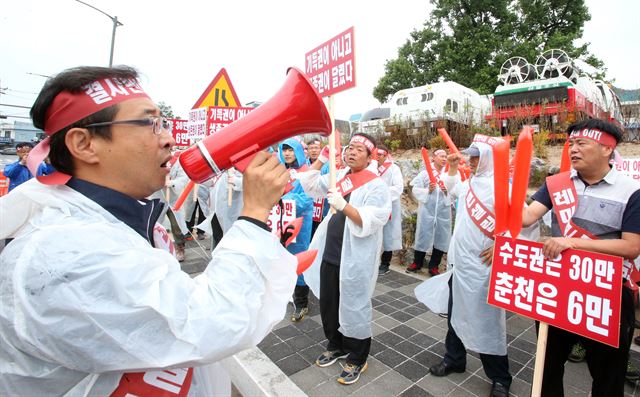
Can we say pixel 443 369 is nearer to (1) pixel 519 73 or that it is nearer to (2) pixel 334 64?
(2) pixel 334 64

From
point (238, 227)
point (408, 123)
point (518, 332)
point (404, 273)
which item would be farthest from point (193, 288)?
point (408, 123)

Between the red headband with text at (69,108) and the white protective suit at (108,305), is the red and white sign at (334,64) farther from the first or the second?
the white protective suit at (108,305)

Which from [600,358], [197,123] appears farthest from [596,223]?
[197,123]

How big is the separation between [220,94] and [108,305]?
4.97 meters

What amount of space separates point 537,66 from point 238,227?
14.5 meters

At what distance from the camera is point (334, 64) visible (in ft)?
9.40

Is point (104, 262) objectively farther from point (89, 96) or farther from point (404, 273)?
A: point (404, 273)

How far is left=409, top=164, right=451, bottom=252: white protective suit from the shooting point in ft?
20.1

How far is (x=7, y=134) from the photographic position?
5619cm

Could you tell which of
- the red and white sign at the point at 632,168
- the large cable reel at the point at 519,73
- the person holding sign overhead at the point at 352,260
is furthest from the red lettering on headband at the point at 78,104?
the large cable reel at the point at 519,73

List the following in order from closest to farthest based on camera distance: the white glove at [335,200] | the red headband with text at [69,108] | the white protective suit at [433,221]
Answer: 1. the red headband with text at [69,108]
2. the white glove at [335,200]
3. the white protective suit at [433,221]

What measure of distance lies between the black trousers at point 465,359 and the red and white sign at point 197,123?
13.6 feet

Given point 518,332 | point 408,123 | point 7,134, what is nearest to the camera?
point 518,332

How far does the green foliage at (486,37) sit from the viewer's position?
63.5 feet
